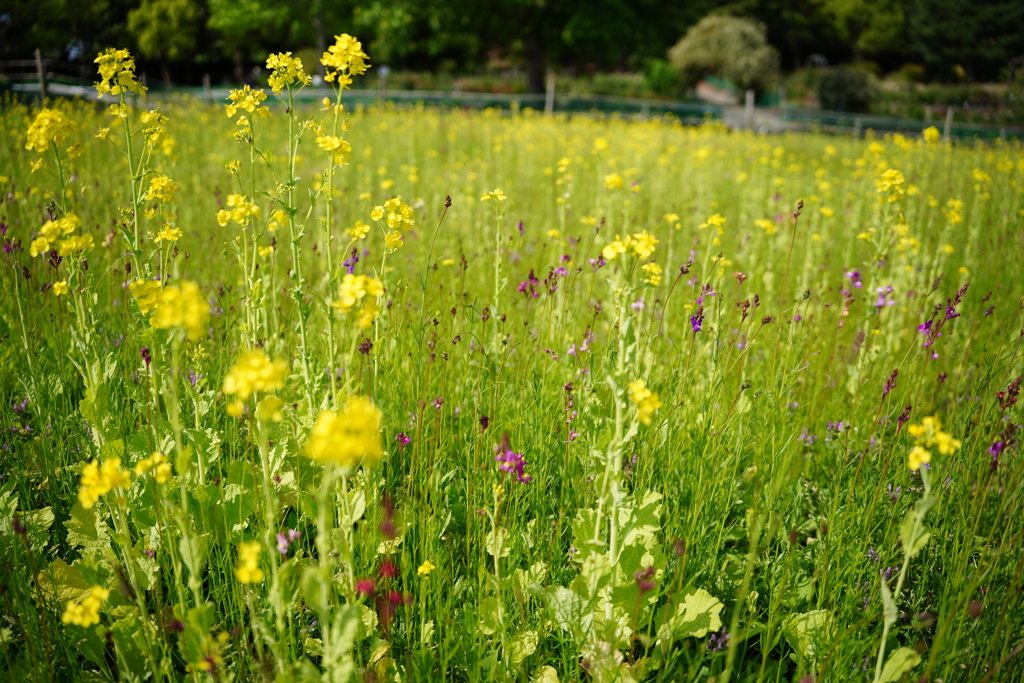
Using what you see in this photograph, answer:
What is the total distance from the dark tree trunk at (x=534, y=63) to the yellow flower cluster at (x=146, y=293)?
2532 centimetres

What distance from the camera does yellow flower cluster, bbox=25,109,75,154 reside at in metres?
1.58

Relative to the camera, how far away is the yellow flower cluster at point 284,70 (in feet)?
5.67

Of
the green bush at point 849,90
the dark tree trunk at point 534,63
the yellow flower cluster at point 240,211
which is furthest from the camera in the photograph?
the dark tree trunk at point 534,63

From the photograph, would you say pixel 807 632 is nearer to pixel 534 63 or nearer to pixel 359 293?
pixel 359 293

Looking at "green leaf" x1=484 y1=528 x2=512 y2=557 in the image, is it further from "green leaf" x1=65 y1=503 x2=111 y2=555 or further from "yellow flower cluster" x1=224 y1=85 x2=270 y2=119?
"yellow flower cluster" x1=224 y1=85 x2=270 y2=119

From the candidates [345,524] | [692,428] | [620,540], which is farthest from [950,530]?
[345,524]

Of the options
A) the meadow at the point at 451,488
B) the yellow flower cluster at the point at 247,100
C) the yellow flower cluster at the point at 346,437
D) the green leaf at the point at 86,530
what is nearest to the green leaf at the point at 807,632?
the meadow at the point at 451,488

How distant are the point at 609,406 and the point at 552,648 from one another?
0.82 m

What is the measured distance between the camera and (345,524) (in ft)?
4.45

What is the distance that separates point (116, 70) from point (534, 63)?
25.4 m

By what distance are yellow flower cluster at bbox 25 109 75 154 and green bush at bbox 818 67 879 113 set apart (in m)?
27.6

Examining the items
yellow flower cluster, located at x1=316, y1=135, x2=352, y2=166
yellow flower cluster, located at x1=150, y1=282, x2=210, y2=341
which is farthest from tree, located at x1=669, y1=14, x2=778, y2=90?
yellow flower cluster, located at x1=150, y1=282, x2=210, y2=341

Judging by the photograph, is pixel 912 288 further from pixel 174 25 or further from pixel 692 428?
pixel 174 25

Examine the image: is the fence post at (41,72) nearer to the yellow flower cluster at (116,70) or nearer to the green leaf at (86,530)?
the yellow flower cluster at (116,70)
